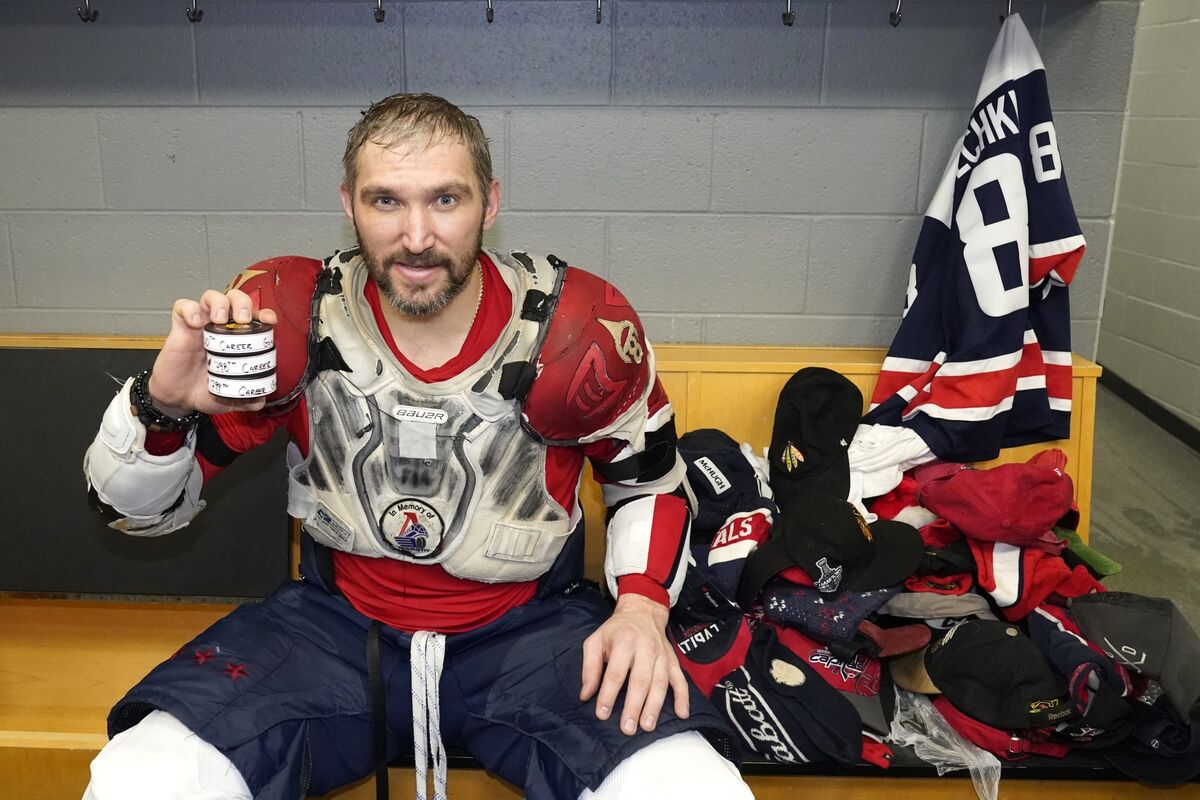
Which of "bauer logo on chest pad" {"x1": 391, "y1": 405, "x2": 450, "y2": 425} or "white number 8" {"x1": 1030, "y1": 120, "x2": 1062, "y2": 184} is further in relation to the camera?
"white number 8" {"x1": 1030, "y1": 120, "x2": 1062, "y2": 184}

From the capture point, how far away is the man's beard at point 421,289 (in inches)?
57.6

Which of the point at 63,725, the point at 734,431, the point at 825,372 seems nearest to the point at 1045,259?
the point at 825,372

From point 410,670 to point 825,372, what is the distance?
1091 millimetres

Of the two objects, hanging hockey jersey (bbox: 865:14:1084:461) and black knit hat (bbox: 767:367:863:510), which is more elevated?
hanging hockey jersey (bbox: 865:14:1084:461)

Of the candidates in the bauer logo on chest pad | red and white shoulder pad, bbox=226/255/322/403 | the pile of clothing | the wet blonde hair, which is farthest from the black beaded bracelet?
the pile of clothing

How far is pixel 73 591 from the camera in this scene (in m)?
2.21

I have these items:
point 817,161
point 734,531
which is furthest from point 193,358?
point 817,161

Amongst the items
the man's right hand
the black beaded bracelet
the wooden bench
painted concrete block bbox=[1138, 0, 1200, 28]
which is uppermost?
painted concrete block bbox=[1138, 0, 1200, 28]

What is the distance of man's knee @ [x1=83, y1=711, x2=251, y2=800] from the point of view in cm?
126

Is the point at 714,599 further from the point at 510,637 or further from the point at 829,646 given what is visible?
the point at 510,637

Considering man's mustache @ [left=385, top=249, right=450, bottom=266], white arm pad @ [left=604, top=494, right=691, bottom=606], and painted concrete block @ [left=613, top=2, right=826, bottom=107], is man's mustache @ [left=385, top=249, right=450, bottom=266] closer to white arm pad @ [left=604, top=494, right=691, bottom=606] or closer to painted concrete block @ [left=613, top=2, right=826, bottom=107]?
white arm pad @ [left=604, top=494, right=691, bottom=606]

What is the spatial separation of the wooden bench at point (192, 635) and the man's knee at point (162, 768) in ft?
1.34

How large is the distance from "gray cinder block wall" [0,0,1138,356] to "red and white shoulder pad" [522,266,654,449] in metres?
0.77

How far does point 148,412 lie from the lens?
4.56 feet
